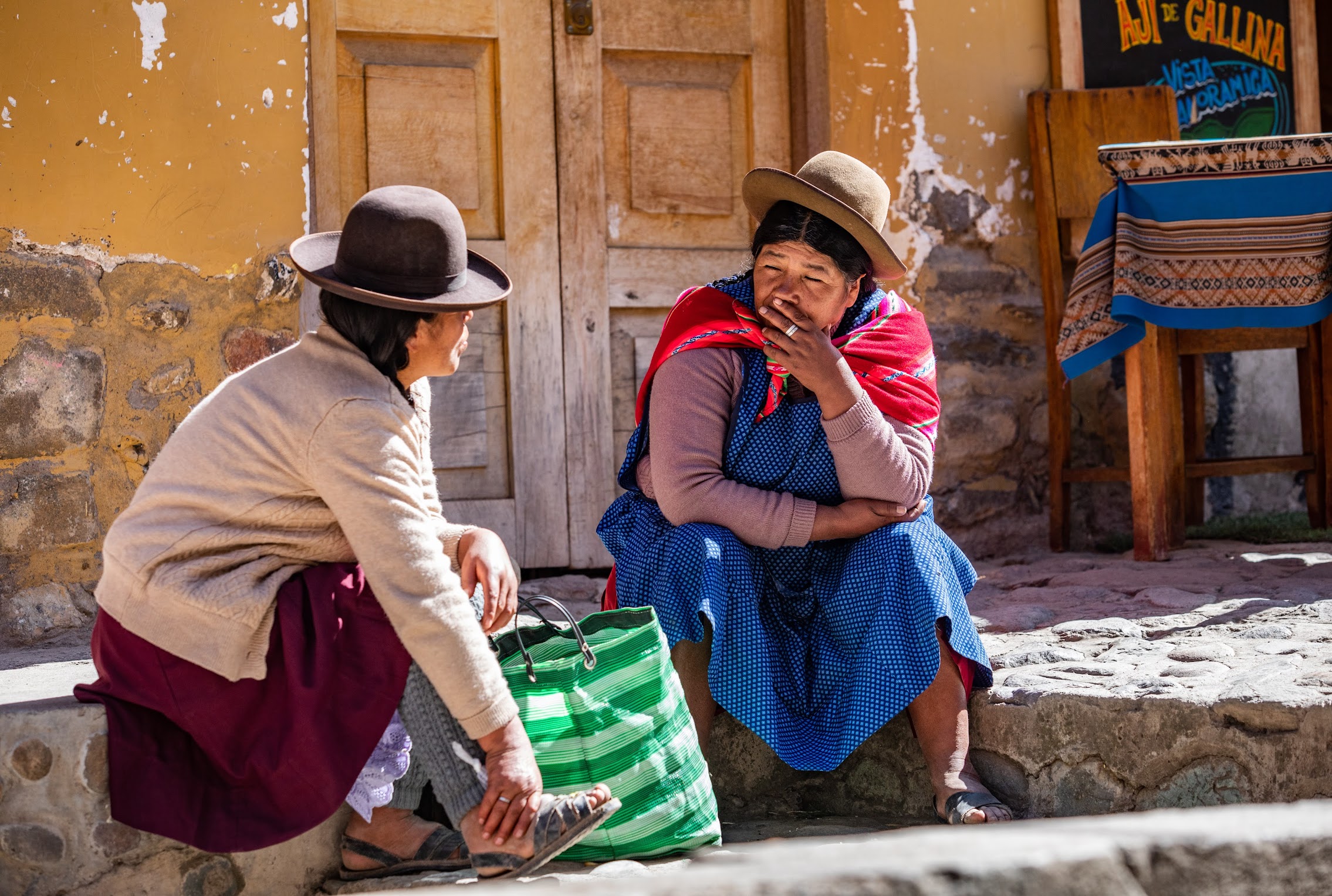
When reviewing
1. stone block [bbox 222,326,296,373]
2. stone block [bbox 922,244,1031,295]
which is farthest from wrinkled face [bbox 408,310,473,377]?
stone block [bbox 922,244,1031,295]

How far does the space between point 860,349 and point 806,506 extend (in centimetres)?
39

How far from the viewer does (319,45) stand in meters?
3.86

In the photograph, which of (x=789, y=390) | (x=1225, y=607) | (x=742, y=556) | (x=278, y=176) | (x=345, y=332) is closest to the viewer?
(x=345, y=332)

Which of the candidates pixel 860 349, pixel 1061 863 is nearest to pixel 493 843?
pixel 1061 863

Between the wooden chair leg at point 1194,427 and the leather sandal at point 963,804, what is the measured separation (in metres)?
2.76

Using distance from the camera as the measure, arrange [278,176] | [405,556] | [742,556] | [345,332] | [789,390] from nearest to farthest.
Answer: [405,556]
[345,332]
[742,556]
[789,390]
[278,176]

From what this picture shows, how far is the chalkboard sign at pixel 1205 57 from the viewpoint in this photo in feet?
14.9

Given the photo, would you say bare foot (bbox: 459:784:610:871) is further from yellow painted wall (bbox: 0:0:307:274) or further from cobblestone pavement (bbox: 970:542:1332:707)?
yellow painted wall (bbox: 0:0:307:274)

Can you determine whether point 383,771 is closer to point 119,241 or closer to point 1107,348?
point 119,241

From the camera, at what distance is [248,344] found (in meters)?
3.62

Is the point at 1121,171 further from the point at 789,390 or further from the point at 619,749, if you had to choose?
the point at 619,749

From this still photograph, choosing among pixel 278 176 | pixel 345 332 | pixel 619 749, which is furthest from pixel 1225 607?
pixel 278 176

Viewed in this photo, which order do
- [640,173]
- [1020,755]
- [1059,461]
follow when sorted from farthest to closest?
[1059,461], [640,173], [1020,755]

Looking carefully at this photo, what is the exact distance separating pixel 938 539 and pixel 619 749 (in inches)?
32.7
